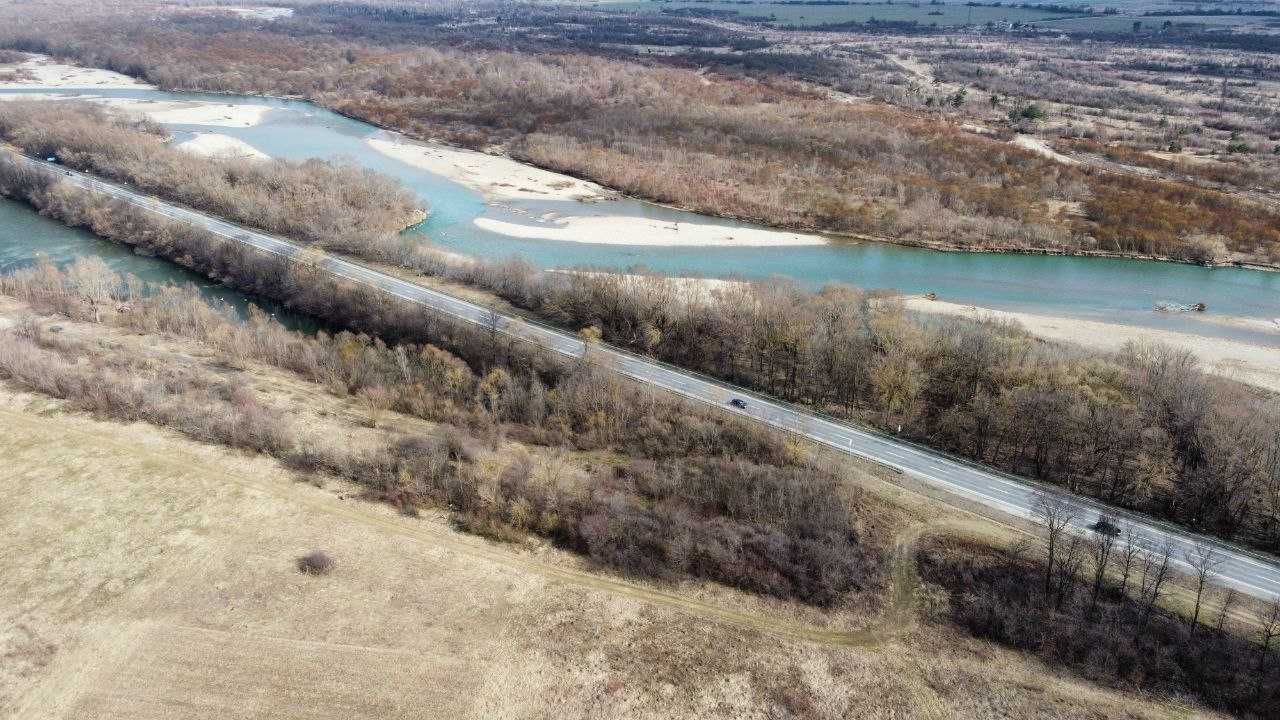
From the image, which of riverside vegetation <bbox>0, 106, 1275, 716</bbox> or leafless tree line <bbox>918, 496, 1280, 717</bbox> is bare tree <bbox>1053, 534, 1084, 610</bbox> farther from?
riverside vegetation <bbox>0, 106, 1275, 716</bbox>

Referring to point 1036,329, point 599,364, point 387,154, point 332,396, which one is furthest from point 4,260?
point 1036,329

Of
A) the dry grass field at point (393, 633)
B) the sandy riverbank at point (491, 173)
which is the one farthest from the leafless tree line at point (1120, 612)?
the sandy riverbank at point (491, 173)

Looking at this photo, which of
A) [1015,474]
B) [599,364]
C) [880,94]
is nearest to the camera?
[1015,474]

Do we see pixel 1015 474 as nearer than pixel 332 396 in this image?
Yes

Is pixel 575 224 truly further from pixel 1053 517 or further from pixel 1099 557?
pixel 1099 557

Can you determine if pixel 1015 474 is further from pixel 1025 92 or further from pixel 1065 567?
pixel 1025 92

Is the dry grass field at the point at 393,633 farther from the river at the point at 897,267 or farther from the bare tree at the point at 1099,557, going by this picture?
the river at the point at 897,267
